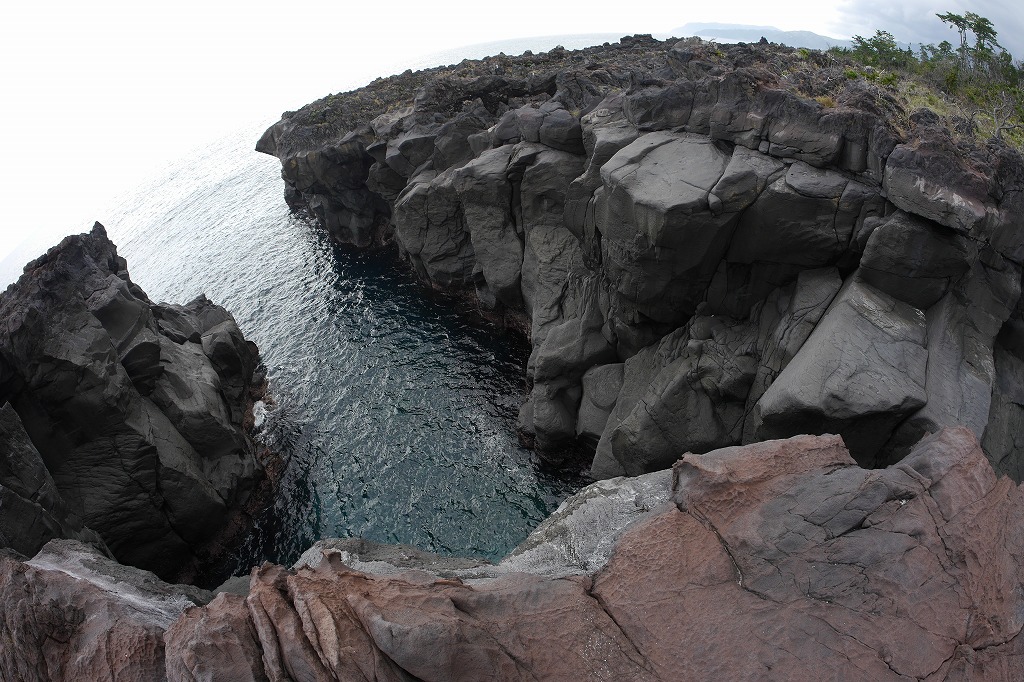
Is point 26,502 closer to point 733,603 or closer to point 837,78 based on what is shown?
point 733,603

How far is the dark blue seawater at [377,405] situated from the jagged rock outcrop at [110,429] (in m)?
3.26

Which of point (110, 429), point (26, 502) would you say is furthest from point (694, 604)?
point (110, 429)

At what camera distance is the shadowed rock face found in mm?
12211

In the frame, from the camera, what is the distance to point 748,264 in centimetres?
2734

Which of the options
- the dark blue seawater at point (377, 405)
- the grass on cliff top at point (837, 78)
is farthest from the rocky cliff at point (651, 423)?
the dark blue seawater at point (377, 405)

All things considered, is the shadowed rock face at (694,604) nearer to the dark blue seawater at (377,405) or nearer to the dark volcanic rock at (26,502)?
the dark volcanic rock at (26,502)

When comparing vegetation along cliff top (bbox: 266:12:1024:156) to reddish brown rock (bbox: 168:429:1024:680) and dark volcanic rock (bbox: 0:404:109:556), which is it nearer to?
reddish brown rock (bbox: 168:429:1024:680)

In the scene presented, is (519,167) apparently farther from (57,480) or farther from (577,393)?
(57,480)

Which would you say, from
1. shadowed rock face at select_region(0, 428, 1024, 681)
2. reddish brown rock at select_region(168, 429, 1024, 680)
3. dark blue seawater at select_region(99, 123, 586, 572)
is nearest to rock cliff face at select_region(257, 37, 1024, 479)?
dark blue seawater at select_region(99, 123, 586, 572)

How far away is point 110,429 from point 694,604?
28458mm

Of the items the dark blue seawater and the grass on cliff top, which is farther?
the dark blue seawater

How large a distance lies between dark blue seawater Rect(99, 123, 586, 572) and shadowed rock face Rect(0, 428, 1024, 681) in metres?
14.2

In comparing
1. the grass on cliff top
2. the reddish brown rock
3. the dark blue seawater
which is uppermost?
the grass on cliff top

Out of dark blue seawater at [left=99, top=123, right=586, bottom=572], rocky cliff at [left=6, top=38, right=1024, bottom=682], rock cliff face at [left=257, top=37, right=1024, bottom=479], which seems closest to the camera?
rocky cliff at [left=6, top=38, right=1024, bottom=682]
